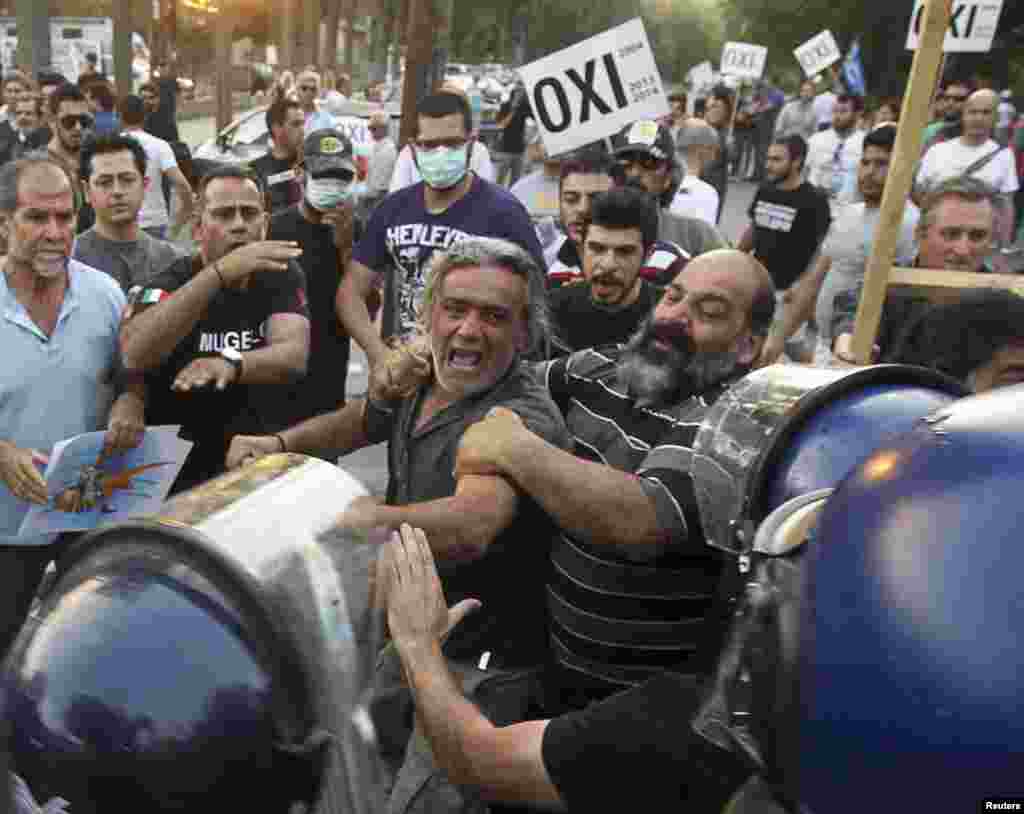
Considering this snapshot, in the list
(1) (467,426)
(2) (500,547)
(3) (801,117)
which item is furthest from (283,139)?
(3) (801,117)

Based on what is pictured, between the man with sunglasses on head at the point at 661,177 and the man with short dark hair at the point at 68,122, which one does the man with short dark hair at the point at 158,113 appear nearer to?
the man with short dark hair at the point at 68,122

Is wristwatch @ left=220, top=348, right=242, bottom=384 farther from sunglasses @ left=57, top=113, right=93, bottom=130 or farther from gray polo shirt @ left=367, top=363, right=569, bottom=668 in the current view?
sunglasses @ left=57, top=113, right=93, bottom=130

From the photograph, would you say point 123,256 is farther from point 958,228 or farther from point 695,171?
point 695,171

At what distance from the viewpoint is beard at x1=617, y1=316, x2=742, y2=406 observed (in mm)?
2471

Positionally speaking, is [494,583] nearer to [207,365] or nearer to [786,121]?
[207,365]

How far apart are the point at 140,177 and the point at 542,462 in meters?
3.29

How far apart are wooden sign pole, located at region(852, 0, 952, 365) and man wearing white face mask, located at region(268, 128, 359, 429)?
2341mm

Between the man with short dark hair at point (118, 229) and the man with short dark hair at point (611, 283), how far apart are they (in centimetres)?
166

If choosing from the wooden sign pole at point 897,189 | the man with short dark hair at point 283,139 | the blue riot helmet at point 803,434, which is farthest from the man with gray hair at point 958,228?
the man with short dark hair at point 283,139

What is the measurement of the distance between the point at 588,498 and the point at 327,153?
11.1 feet

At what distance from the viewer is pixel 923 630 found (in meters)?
0.97

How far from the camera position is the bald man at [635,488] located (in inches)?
80.2

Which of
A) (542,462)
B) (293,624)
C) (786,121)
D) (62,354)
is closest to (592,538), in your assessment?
(542,462)

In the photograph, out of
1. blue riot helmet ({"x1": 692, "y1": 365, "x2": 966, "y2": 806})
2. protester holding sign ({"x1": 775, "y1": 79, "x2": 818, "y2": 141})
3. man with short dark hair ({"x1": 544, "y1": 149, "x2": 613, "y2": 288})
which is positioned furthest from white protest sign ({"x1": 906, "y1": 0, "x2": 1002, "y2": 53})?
protester holding sign ({"x1": 775, "y1": 79, "x2": 818, "y2": 141})
